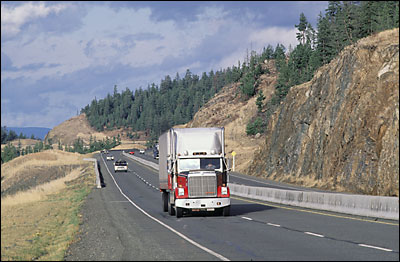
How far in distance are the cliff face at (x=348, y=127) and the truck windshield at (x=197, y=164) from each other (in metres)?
19.0

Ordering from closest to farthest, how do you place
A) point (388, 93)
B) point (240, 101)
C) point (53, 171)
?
point (388, 93), point (53, 171), point (240, 101)

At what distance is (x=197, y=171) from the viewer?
26.8 metres

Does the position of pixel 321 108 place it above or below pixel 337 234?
above

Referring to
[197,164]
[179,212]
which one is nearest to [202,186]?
[197,164]

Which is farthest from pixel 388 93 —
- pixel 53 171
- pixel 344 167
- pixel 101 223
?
pixel 53 171

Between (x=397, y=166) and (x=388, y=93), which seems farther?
(x=388, y=93)

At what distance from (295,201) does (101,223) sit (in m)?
13.3

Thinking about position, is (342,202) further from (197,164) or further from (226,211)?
(197,164)

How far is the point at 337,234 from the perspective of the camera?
18438 mm

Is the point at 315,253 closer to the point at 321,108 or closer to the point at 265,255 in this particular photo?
the point at 265,255

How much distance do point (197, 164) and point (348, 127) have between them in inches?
1203

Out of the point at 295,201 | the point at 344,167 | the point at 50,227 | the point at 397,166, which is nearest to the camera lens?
the point at 50,227

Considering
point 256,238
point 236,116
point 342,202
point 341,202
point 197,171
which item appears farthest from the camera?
point 236,116

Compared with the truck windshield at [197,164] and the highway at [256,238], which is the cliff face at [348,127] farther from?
the highway at [256,238]
